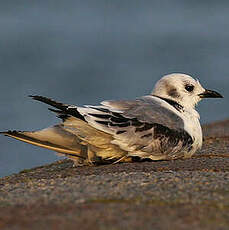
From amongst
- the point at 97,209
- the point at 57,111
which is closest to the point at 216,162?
the point at 57,111

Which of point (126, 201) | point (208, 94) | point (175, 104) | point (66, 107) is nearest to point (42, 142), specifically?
point (66, 107)

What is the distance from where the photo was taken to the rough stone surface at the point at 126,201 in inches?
155

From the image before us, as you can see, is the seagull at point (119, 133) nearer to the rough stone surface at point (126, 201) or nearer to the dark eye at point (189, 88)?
the rough stone surface at point (126, 201)

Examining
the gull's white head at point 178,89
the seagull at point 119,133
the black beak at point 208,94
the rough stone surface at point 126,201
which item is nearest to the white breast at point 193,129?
the seagull at point 119,133

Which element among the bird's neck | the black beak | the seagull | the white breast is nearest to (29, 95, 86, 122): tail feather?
the seagull

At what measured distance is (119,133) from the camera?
716cm

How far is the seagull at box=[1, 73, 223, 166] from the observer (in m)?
7.15

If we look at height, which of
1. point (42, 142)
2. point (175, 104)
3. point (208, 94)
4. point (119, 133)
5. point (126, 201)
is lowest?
point (42, 142)

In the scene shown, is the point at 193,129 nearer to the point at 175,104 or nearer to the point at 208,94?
the point at 175,104

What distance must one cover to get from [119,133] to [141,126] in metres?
0.29

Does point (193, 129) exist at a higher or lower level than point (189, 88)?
lower

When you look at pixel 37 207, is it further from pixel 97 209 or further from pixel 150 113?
pixel 150 113

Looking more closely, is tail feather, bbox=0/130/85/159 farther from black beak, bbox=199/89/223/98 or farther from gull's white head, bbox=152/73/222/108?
black beak, bbox=199/89/223/98

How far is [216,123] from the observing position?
54.1 feet
